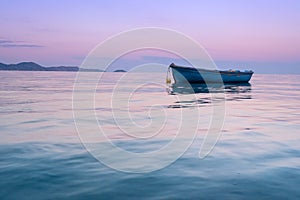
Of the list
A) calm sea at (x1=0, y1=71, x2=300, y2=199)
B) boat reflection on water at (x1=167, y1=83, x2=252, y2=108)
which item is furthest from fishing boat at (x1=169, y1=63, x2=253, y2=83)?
calm sea at (x1=0, y1=71, x2=300, y2=199)

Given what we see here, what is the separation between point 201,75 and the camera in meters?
54.0

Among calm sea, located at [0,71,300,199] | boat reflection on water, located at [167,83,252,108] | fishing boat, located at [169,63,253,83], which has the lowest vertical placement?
calm sea, located at [0,71,300,199]

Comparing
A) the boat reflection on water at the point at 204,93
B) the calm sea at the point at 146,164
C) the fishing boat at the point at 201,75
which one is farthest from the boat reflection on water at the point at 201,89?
the calm sea at the point at 146,164

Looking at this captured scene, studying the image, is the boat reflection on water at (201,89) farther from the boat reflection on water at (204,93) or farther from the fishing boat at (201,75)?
the fishing boat at (201,75)

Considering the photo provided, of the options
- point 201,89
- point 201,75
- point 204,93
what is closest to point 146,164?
point 204,93

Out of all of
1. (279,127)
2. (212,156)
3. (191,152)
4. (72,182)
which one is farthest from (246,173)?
(279,127)

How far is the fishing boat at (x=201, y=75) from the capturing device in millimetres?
53000

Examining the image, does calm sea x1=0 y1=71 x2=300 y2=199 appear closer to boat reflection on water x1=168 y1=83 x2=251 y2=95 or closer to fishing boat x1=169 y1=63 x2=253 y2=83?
boat reflection on water x1=168 y1=83 x2=251 y2=95

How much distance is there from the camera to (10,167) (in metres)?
7.47

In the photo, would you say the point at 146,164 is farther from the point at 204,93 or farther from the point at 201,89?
the point at 201,89

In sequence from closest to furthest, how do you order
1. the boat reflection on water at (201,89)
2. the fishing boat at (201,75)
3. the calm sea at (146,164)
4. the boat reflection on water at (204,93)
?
1. the calm sea at (146,164)
2. the boat reflection on water at (204,93)
3. the boat reflection on water at (201,89)
4. the fishing boat at (201,75)

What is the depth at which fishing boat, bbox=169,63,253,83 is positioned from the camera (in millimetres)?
53000

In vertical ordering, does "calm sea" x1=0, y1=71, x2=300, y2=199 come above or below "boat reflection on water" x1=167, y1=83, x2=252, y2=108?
below

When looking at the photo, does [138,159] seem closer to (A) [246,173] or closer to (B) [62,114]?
(A) [246,173]
